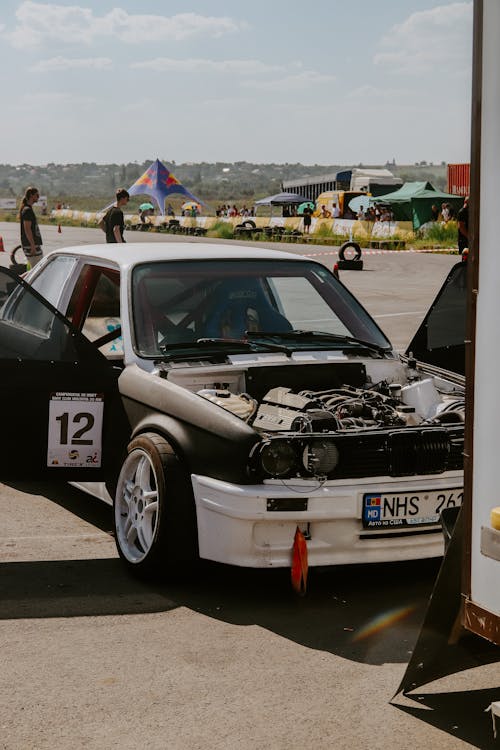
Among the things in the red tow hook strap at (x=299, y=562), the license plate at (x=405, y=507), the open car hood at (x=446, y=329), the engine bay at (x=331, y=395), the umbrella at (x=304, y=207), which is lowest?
the red tow hook strap at (x=299, y=562)

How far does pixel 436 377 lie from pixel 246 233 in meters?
40.9

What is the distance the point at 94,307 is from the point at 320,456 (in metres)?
2.67

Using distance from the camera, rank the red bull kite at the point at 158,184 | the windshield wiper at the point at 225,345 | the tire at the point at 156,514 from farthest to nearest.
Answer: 1. the red bull kite at the point at 158,184
2. the windshield wiper at the point at 225,345
3. the tire at the point at 156,514

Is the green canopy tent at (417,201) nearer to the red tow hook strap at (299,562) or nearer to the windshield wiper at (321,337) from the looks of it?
the windshield wiper at (321,337)

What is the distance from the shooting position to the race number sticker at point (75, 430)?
6020 millimetres

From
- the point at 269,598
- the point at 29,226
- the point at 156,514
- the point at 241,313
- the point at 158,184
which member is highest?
the point at 158,184

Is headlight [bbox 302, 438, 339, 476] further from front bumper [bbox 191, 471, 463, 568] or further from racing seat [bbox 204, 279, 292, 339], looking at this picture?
racing seat [bbox 204, 279, 292, 339]

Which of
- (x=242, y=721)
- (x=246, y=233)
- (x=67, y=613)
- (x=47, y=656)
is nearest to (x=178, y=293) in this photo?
(x=67, y=613)

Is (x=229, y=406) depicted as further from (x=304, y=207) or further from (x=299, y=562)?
(x=304, y=207)

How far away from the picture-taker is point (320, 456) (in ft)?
17.4

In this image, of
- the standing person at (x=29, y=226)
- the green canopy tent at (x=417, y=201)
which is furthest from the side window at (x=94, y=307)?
the green canopy tent at (x=417, y=201)

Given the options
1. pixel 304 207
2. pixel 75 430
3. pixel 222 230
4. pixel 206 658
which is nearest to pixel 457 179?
pixel 304 207

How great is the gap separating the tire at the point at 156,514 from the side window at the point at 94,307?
1.69 metres

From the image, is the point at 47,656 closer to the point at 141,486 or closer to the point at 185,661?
the point at 185,661
